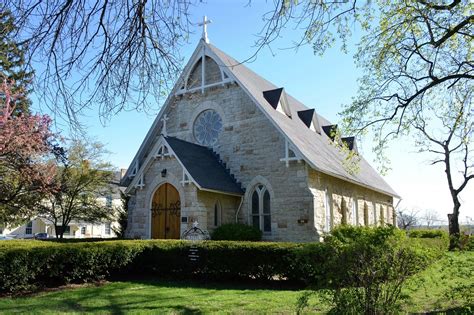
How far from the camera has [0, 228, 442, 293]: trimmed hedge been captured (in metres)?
10.1

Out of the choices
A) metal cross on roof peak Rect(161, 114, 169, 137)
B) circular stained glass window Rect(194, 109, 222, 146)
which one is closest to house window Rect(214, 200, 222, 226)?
circular stained glass window Rect(194, 109, 222, 146)

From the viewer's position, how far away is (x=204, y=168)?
57.2ft

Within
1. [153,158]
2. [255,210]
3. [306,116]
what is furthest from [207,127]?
[306,116]

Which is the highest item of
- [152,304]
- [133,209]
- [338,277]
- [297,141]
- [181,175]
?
[297,141]

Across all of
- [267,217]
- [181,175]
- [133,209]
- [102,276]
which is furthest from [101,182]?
[102,276]

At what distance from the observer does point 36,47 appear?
4.78 meters

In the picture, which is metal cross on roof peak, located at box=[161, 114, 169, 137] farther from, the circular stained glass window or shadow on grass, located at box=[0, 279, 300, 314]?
shadow on grass, located at box=[0, 279, 300, 314]

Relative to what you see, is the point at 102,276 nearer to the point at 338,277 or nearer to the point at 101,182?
the point at 338,277

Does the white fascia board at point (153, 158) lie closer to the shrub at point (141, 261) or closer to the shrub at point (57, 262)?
the shrub at point (141, 261)

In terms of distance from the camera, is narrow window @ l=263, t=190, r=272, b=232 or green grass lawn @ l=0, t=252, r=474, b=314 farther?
narrow window @ l=263, t=190, r=272, b=232

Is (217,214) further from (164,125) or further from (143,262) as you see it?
(164,125)

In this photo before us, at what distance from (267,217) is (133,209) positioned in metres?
6.05

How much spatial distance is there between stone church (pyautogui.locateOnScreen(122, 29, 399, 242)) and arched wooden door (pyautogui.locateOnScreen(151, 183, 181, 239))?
0.04 meters

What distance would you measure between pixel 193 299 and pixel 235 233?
7.11 m
